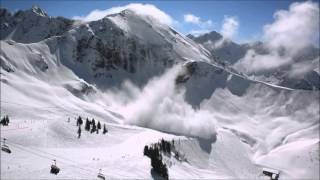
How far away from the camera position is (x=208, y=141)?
18788 centimetres

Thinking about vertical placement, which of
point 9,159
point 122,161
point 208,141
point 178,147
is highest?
point 208,141

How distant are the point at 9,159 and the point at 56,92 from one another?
126 m

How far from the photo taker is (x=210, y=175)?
134 meters

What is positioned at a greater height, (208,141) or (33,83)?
(33,83)

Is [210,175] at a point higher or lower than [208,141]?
lower

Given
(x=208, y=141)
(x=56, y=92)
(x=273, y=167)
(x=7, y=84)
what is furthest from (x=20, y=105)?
(x=273, y=167)

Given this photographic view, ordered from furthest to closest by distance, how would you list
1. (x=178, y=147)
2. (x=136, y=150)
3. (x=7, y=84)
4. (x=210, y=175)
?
(x=7, y=84)
(x=178, y=147)
(x=210, y=175)
(x=136, y=150)

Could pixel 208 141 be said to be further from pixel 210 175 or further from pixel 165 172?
pixel 165 172

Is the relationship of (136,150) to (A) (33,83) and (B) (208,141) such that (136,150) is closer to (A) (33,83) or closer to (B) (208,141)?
(B) (208,141)

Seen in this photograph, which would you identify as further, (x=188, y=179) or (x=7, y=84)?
(x=7, y=84)

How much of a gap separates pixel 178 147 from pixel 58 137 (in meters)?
58.2

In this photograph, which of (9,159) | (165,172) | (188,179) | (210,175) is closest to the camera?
(9,159)

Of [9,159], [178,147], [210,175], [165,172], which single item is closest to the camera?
[9,159]

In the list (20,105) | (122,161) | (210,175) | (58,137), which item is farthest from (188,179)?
(20,105)
